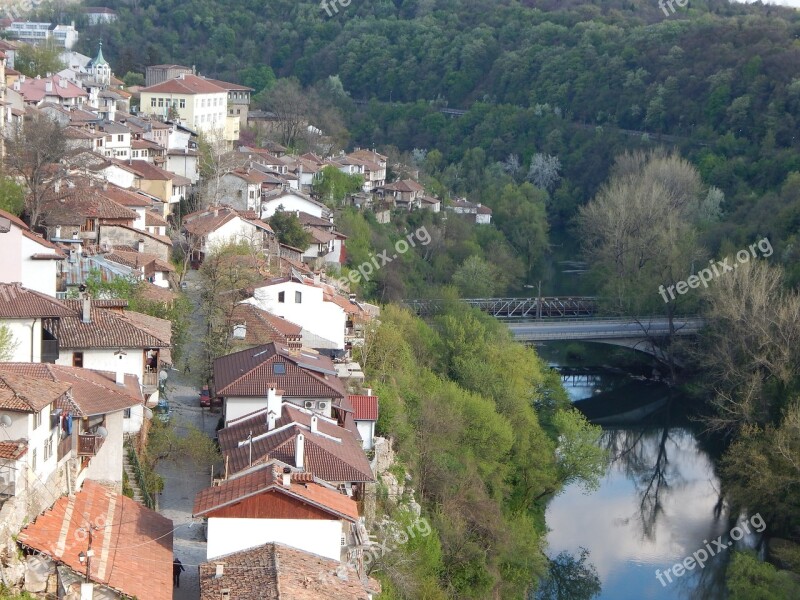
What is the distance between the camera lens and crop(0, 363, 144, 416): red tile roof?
17.0 m

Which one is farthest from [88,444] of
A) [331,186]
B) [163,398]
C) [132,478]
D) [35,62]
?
[35,62]

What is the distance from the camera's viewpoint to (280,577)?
1568 centimetres

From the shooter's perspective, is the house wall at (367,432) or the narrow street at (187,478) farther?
the house wall at (367,432)

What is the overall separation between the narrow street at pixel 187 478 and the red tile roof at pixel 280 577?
0.80 metres

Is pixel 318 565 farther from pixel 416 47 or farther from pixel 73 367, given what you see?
pixel 416 47

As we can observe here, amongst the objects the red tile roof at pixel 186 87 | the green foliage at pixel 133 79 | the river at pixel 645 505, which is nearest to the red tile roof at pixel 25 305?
the river at pixel 645 505

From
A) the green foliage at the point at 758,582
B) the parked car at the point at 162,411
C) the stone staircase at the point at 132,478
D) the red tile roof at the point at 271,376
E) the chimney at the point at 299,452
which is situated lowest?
the green foliage at the point at 758,582

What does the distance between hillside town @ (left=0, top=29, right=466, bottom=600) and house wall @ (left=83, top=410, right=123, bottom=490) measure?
0.11 ft

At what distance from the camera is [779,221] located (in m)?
49.6

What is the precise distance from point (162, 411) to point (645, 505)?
50.1ft

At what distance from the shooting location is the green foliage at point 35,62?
55.9 metres
